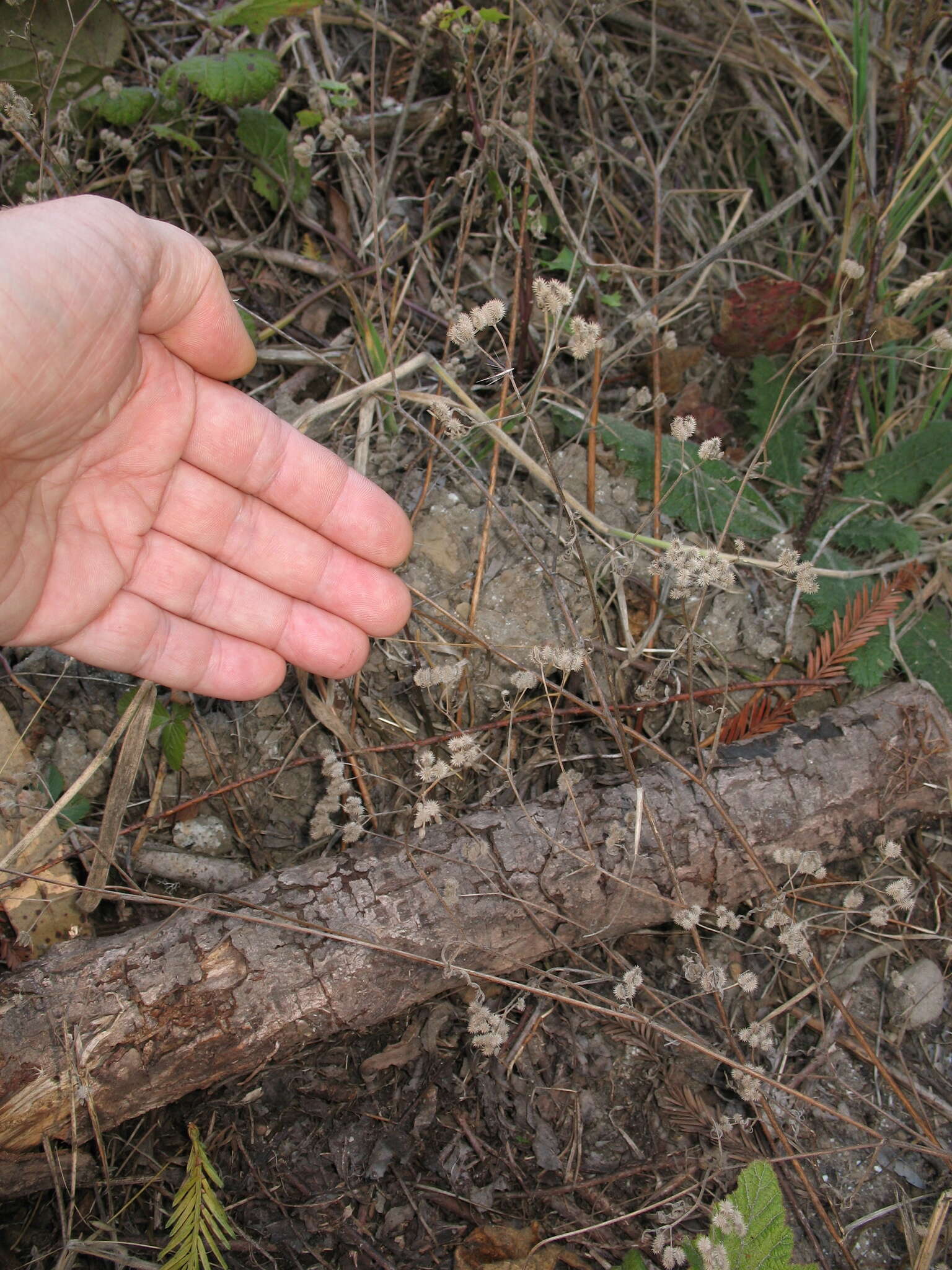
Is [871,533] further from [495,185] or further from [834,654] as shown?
[495,185]

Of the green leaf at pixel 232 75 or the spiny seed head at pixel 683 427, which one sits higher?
the green leaf at pixel 232 75

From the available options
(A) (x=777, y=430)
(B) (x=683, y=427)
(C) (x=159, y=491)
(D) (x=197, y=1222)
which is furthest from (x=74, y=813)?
(A) (x=777, y=430)

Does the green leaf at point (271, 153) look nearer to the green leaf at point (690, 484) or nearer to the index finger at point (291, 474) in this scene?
the index finger at point (291, 474)

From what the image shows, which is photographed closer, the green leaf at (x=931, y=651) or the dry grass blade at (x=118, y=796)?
the dry grass blade at (x=118, y=796)

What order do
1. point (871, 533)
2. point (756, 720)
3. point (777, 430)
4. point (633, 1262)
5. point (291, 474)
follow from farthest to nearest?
point (777, 430)
point (871, 533)
point (756, 720)
point (291, 474)
point (633, 1262)

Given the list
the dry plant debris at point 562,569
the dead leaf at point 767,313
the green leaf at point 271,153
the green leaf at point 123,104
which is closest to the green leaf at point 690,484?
the dry plant debris at point 562,569
